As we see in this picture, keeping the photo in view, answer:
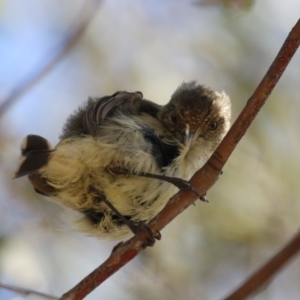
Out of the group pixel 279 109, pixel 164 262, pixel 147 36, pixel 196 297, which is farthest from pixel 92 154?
pixel 147 36

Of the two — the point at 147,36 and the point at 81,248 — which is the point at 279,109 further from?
the point at 81,248

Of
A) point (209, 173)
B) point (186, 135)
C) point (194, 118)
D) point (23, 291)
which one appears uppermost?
point (194, 118)

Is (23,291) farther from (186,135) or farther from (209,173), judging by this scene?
(186,135)

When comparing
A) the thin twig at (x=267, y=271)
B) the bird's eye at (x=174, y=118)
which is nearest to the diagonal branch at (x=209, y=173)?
the bird's eye at (x=174, y=118)

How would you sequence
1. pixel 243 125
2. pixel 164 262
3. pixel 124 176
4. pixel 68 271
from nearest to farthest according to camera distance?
pixel 243 125
pixel 124 176
pixel 164 262
pixel 68 271

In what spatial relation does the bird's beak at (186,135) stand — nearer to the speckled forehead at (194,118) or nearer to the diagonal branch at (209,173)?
the speckled forehead at (194,118)

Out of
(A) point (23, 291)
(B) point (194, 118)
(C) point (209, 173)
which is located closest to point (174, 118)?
(B) point (194, 118)
